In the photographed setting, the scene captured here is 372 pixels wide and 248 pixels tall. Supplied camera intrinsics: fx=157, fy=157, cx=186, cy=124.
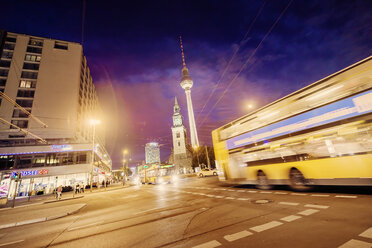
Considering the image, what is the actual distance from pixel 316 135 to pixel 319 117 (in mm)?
788

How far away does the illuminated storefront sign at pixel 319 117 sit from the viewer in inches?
224

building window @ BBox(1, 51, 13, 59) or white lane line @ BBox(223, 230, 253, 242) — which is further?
building window @ BBox(1, 51, 13, 59)

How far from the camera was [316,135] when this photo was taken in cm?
684

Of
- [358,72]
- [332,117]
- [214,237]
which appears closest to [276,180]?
[332,117]

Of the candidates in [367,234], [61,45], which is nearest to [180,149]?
[61,45]

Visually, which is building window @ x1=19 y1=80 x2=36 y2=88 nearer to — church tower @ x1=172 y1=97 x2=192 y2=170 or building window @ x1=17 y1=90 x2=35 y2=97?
building window @ x1=17 y1=90 x2=35 y2=97

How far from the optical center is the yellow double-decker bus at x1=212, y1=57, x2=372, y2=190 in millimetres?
5734

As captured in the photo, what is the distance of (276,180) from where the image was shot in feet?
28.7

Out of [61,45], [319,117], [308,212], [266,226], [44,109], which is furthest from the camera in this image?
[61,45]

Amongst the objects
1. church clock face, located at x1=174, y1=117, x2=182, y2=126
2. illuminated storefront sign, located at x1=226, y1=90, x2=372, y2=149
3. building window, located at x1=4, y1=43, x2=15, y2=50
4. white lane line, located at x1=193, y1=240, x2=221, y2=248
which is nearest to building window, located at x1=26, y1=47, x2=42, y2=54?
building window, located at x1=4, y1=43, x2=15, y2=50

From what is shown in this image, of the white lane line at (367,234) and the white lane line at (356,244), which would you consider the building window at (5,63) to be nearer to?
the white lane line at (356,244)

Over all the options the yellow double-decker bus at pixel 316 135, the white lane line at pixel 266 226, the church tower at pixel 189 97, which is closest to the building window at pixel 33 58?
the yellow double-decker bus at pixel 316 135

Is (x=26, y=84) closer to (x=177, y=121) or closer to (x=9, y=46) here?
(x=9, y=46)

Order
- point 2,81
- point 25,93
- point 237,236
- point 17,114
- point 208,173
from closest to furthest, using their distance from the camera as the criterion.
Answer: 1. point 237,236
2. point 208,173
3. point 17,114
4. point 2,81
5. point 25,93
